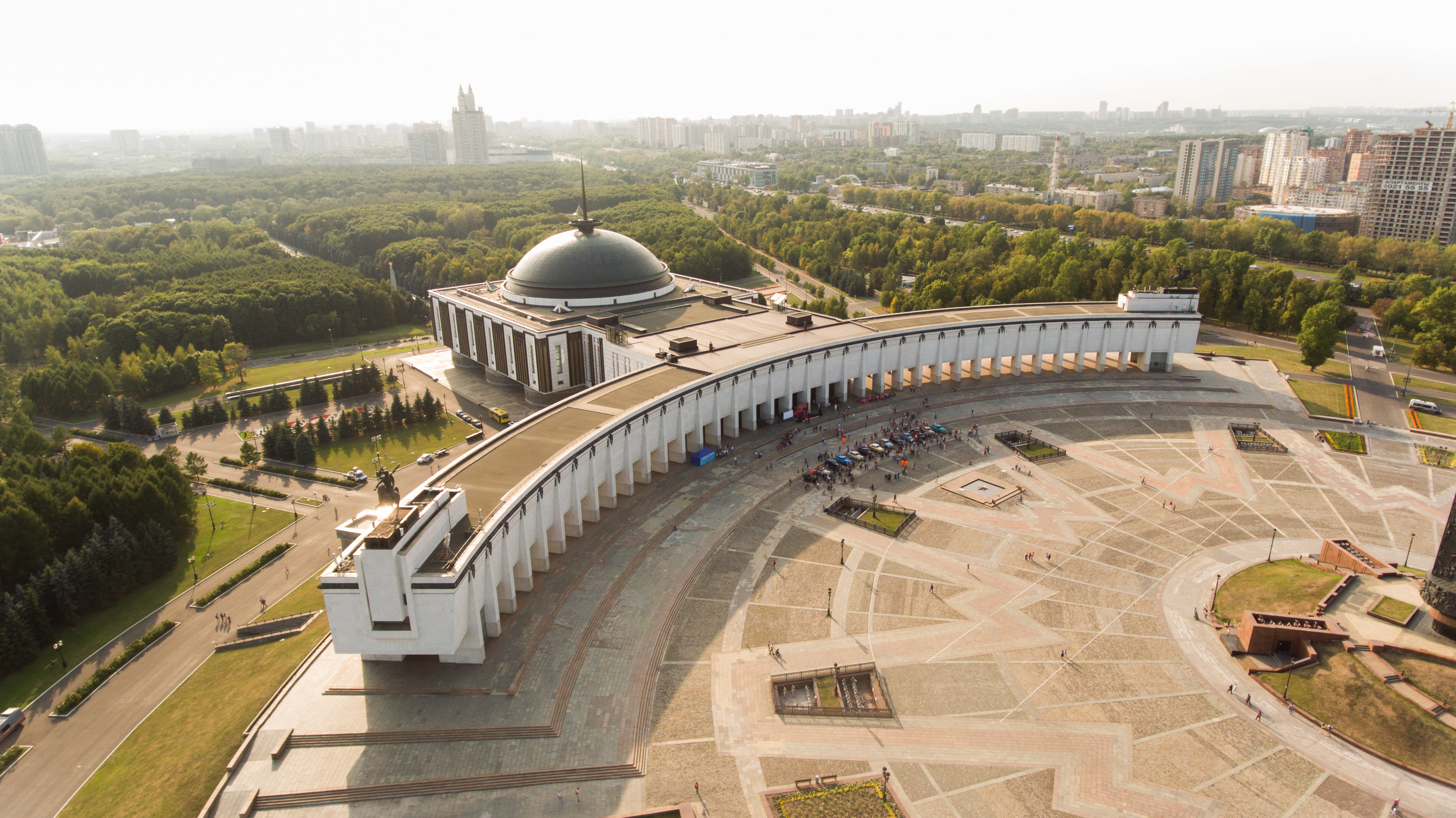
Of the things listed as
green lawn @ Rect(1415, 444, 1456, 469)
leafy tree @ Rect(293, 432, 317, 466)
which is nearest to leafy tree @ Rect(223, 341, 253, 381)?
leafy tree @ Rect(293, 432, 317, 466)

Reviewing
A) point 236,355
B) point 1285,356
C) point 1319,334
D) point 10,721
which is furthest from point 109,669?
point 1285,356

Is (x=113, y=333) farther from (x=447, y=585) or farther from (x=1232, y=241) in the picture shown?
(x=1232, y=241)

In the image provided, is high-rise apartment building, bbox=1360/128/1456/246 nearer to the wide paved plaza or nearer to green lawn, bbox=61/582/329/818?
the wide paved plaza

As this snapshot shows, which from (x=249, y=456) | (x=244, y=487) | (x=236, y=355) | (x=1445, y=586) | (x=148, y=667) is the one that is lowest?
(x=148, y=667)

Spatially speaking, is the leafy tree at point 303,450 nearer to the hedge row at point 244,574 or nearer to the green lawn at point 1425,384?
the hedge row at point 244,574

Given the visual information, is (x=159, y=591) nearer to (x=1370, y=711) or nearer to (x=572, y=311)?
(x=572, y=311)

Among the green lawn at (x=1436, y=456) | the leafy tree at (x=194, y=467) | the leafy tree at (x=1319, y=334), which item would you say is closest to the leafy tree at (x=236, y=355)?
the leafy tree at (x=194, y=467)
